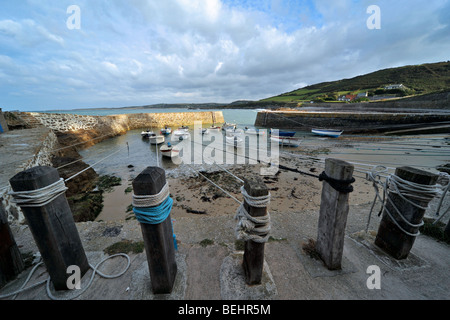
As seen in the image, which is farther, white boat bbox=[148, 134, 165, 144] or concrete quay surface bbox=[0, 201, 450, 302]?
white boat bbox=[148, 134, 165, 144]

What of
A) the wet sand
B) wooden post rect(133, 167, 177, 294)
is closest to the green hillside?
the wet sand

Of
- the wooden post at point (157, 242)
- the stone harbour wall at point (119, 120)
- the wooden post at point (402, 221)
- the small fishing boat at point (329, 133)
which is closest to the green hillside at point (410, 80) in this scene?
the small fishing boat at point (329, 133)

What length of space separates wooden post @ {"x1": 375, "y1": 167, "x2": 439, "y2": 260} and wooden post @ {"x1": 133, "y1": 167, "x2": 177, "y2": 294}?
3.07m

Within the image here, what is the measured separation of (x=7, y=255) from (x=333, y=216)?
4164 mm

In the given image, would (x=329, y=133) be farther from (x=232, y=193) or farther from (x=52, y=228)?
(x=52, y=228)

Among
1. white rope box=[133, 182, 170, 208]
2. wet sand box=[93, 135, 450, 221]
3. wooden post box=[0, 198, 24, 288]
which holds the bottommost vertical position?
wet sand box=[93, 135, 450, 221]

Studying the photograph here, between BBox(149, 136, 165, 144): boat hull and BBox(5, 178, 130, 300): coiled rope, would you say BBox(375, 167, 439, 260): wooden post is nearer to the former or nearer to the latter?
BBox(5, 178, 130, 300): coiled rope

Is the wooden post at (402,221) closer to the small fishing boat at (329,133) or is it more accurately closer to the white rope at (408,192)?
the white rope at (408,192)

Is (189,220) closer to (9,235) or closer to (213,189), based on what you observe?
(9,235)

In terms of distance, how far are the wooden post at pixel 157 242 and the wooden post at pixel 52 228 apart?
3.32 feet

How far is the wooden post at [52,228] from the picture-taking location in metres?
1.67

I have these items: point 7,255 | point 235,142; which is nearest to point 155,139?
point 235,142

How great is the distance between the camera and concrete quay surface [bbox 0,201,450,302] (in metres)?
1.98
